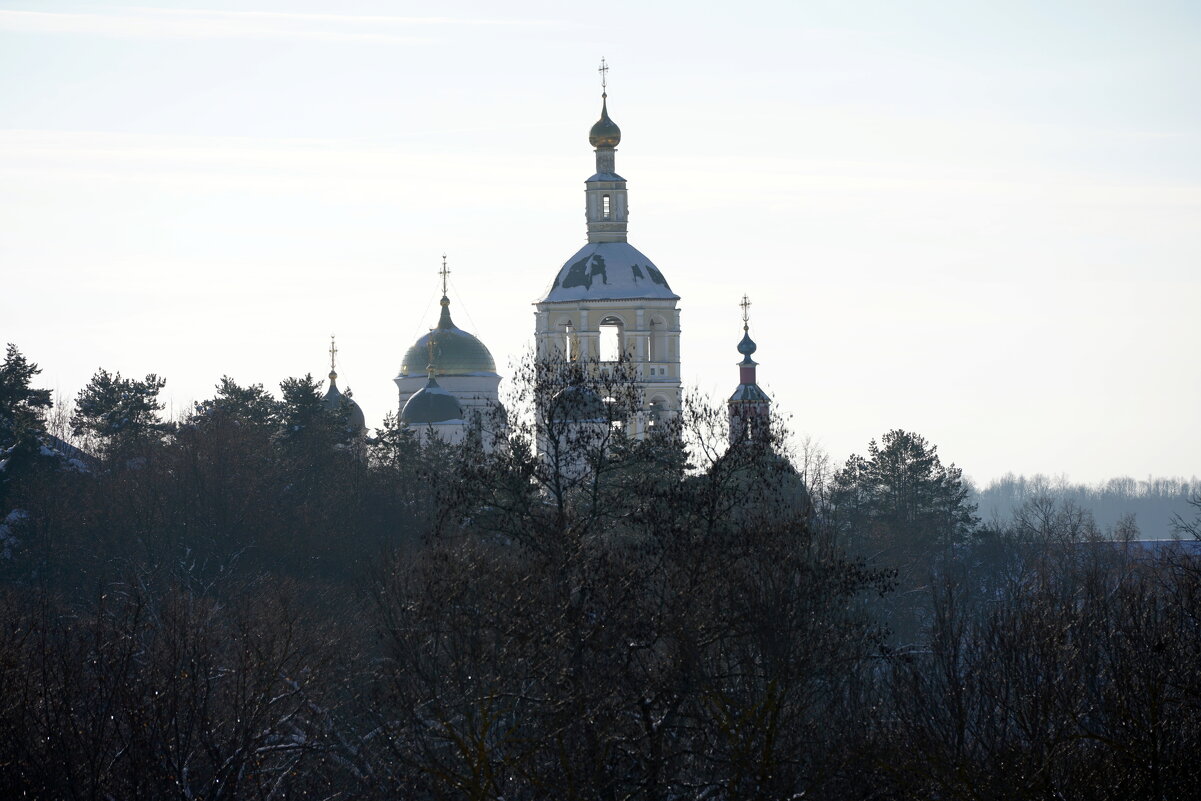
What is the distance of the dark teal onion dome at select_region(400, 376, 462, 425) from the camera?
64.2 metres

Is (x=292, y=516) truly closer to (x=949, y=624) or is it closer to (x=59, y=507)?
(x=59, y=507)

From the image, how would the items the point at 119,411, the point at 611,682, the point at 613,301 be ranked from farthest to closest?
the point at 613,301 → the point at 119,411 → the point at 611,682

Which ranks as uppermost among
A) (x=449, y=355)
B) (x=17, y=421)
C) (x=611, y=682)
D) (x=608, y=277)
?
(x=608, y=277)

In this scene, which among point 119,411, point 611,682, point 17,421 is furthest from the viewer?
point 119,411

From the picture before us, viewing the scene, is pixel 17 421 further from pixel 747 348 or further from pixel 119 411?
pixel 747 348

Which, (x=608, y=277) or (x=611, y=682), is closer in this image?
(x=611, y=682)

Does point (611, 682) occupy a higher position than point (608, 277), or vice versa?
point (608, 277)

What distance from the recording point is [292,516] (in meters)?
40.8

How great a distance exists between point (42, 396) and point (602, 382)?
2167 centimetres

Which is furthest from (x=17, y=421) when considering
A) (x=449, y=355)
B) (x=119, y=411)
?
(x=449, y=355)

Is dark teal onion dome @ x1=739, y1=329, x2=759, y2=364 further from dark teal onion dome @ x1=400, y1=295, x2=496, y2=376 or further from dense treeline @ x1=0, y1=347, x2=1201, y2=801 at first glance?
dense treeline @ x1=0, y1=347, x2=1201, y2=801

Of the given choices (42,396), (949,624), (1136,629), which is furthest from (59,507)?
(1136,629)

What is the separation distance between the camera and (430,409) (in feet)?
212

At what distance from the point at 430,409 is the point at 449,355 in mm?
5384
